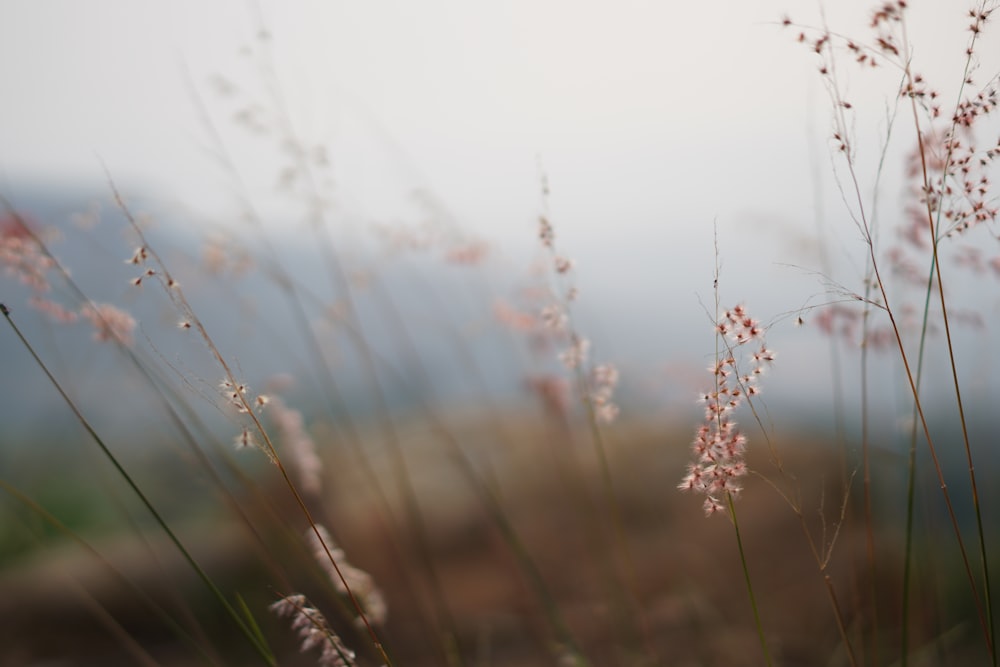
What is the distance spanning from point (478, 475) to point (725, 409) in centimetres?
143

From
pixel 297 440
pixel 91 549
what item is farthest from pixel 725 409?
pixel 297 440

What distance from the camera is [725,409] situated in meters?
0.70

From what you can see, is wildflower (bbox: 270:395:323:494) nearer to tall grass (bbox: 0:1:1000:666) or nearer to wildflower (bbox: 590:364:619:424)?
tall grass (bbox: 0:1:1000:666)

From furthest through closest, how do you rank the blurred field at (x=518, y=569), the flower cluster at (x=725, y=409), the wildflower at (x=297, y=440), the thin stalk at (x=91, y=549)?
the blurred field at (x=518, y=569), the wildflower at (x=297, y=440), the thin stalk at (x=91, y=549), the flower cluster at (x=725, y=409)

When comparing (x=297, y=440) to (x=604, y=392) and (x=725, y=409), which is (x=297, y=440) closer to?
(x=604, y=392)

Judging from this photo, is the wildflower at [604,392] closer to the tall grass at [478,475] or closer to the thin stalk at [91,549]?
the tall grass at [478,475]

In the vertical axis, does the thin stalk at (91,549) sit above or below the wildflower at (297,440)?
below

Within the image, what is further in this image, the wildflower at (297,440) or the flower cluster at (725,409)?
the wildflower at (297,440)

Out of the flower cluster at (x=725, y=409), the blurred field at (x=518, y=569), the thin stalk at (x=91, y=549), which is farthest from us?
the blurred field at (x=518, y=569)

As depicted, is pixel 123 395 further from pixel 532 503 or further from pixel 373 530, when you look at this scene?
pixel 532 503

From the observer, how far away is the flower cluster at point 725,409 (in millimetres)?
690

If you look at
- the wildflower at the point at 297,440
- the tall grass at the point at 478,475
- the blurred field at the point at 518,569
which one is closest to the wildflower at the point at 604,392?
the tall grass at the point at 478,475

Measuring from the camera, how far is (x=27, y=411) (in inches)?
102

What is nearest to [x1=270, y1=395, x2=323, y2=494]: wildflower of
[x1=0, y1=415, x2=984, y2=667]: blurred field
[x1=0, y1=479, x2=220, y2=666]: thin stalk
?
[x1=0, y1=479, x2=220, y2=666]: thin stalk
